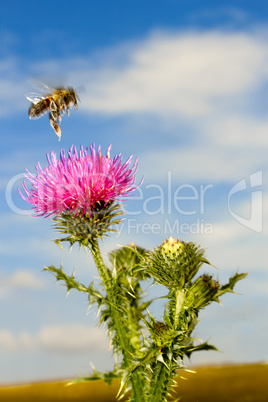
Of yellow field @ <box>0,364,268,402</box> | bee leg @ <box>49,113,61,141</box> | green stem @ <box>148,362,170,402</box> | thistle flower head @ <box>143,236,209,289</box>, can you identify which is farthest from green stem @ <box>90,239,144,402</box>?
yellow field @ <box>0,364,268,402</box>

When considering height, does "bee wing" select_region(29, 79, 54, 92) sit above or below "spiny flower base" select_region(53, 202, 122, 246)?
above

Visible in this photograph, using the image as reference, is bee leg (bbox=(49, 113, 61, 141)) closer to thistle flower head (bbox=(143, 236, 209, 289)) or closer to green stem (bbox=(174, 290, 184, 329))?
thistle flower head (bbox=(143, 236, 209, 289))

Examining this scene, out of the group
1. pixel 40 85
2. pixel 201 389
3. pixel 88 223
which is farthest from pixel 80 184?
pixel 201 389

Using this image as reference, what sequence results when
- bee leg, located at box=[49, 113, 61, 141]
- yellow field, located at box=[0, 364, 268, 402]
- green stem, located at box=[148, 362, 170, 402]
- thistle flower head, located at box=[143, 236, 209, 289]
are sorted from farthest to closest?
yellow field, located at box=[0, 364, 268, 402] → bee leg, located at box=[49, 113, 61, 141] → thistle flower head, located at box=[143, 236, 209, 289] → green stem, located at box=[148, 362, 170, 402]

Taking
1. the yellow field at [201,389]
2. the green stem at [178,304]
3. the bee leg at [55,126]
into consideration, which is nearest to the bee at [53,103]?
the bee leg at [55,126]

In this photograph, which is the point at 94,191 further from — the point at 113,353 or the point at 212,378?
the point at 212,378

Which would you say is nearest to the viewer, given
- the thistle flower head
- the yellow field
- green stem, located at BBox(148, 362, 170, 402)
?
green stem, located at BBox(148, 362, 170, 402)

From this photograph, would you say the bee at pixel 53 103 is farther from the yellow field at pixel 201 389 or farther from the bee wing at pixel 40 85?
the yellow field at pixel 201 389
